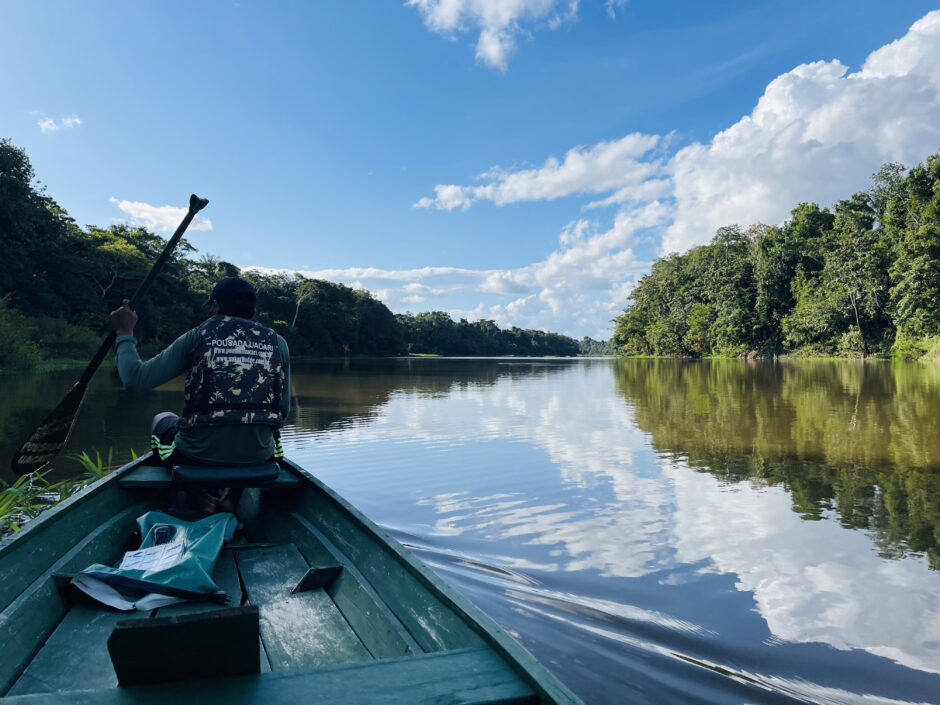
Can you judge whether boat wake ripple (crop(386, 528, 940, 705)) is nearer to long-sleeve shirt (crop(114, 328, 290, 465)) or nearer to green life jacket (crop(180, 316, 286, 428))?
long-sleeve shirt (crop(114, 328, 290, 465))

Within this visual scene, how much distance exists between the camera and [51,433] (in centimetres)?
488

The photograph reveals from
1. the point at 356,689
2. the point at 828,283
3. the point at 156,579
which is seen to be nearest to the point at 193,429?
the point at 156,579

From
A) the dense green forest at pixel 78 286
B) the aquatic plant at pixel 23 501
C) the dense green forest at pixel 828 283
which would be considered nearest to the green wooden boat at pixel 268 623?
the aquatic plant at pixel 23 501

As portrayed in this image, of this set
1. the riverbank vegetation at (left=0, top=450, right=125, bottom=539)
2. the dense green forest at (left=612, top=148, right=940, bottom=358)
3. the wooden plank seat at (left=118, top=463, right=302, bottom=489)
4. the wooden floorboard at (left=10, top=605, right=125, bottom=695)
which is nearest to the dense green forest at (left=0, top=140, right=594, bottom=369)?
the riverbank vegetation at (left=0, top=450, right=125, bottom=539)

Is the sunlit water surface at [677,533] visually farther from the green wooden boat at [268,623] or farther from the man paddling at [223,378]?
the man paddling at [223,378]

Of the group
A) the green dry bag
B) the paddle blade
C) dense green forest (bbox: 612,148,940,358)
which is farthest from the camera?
dense green forest (bbox: 612,148,940,358)

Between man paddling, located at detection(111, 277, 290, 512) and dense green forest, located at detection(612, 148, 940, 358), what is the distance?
1661 inches

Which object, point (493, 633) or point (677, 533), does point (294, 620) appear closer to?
point (493, 633)

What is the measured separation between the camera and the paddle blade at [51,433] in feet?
15.6

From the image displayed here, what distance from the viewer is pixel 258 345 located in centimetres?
332

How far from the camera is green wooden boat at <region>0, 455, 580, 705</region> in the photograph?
1.36 meters

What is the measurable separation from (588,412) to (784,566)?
378 inches

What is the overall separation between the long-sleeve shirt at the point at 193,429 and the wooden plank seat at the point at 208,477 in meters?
0.05

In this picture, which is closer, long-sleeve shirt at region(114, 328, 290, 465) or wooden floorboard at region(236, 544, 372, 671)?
wooden floorboard at region(236, 544, 372, 671)
